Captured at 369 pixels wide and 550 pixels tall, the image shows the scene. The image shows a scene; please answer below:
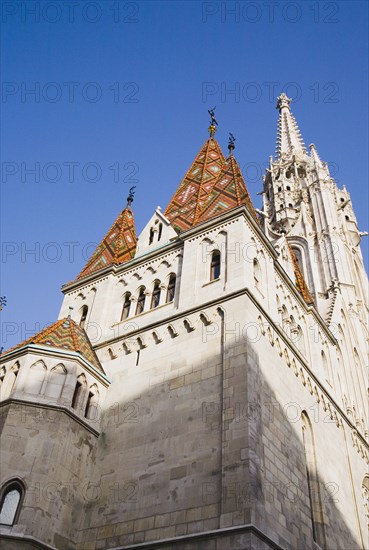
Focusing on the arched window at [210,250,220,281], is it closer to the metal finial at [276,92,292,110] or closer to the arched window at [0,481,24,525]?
the arched window at [0,481,24,525]

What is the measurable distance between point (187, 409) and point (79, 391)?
2.88 meters

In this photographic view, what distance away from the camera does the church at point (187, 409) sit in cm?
1136

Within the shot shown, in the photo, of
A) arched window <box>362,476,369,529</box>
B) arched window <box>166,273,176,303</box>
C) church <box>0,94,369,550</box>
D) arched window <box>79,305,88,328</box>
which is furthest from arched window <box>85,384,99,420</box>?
arched window <box>362,476,369,529</box>

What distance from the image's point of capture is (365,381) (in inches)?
911

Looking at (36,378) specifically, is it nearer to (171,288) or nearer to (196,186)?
(171,288)

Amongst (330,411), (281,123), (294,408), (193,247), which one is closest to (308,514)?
(294,408)

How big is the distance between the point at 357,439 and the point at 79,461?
9.24 meters

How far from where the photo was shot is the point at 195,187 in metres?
22.4

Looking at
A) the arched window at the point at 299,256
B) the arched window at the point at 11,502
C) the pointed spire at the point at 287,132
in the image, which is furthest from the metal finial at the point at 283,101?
the arched window at the point at 11,502

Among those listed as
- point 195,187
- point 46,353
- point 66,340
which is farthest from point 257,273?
point 195,187

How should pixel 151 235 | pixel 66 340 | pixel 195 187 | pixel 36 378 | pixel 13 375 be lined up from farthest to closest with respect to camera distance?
1. pixel 195 187
2. pixel 151 235
3. pixel 66 340
4. pixel 13 375
5. pixel 36 378

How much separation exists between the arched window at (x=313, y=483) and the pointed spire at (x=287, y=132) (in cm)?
2894

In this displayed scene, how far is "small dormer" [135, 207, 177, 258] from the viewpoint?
62.8 ft

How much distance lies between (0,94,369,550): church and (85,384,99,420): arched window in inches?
1.7
